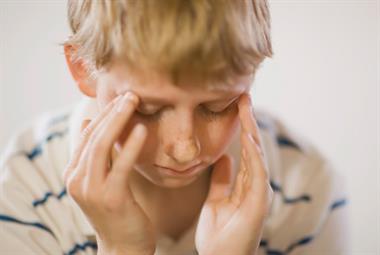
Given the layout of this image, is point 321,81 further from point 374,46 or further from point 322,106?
point 374,46

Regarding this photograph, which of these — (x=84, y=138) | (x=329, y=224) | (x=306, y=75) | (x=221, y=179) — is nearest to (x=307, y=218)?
(x=329, y=224)

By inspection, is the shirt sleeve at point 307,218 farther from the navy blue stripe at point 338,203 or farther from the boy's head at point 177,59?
the boy's head at point 177,59

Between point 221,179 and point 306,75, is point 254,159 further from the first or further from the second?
point 306,75

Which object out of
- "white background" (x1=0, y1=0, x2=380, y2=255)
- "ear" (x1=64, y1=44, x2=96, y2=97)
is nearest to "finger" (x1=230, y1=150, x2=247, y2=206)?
"ear" (x1=64, y1=44, x2=96, y2=97)

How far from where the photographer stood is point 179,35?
574mm

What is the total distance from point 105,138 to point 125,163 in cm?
4

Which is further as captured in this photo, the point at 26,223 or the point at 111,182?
the point at 26,223

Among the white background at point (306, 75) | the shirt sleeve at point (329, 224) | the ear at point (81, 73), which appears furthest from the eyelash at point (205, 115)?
the white background at point (306, 75)

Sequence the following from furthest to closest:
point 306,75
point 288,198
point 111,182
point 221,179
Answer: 1. point 306,75
2. point 288,198
3. point 221,179
4. point 111,182

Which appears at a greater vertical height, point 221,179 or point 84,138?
point 84,138

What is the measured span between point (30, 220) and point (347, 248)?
511 millimetres

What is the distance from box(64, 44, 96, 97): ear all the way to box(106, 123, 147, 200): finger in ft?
0.37

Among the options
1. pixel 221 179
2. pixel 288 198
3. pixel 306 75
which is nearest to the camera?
pixel 221 179

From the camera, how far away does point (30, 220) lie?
0.84 m
